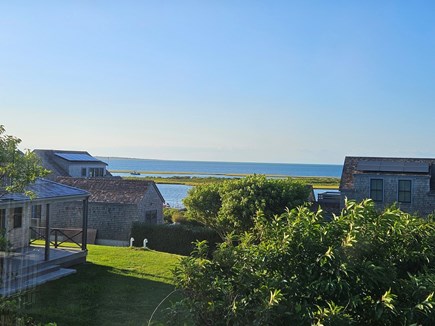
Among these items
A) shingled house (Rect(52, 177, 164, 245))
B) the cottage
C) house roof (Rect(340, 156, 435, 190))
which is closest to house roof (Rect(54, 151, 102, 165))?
shingled house (Rect(52, 177, 164, 245))

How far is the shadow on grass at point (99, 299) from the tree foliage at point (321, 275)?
5.83m

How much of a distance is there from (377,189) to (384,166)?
1688 millimetres

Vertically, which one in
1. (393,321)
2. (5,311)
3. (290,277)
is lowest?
(5,311)

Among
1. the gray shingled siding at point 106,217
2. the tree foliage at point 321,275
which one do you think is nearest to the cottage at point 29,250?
the tree foliage at point 321,275

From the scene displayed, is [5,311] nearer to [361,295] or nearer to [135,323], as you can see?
[135,323]

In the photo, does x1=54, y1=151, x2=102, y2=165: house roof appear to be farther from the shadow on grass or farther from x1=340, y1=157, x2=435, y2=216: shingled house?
the shadow on grass

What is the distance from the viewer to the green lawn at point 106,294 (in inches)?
449

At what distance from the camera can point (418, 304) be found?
430cm

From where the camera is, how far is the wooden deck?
1376 cm

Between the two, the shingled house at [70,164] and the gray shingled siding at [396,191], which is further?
the shingled house at [70,164]

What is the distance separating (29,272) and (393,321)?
13.4m

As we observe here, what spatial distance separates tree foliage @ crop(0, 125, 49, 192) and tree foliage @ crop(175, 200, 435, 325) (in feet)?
23.4

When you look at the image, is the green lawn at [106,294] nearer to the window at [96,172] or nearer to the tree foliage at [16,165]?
the tree foliage at [16,165]

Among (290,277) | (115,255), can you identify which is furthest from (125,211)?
(290,277)
